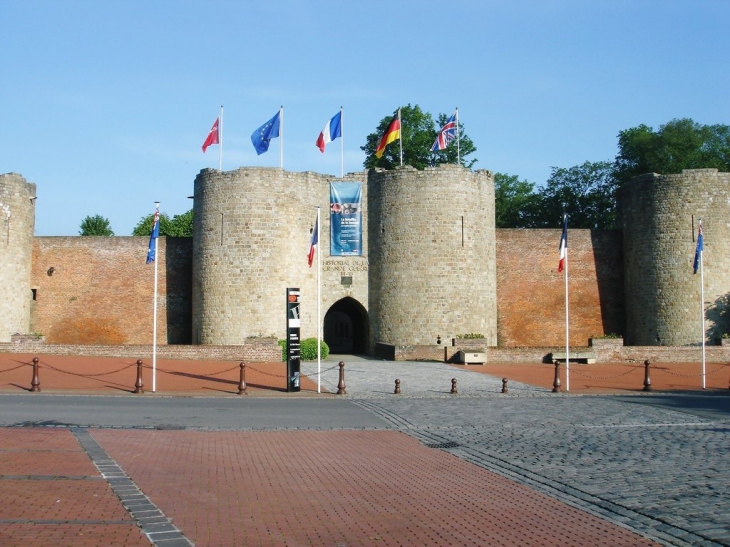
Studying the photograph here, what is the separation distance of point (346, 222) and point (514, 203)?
99.2 ft

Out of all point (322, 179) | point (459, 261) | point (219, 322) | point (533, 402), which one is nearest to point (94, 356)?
point (219, 322)

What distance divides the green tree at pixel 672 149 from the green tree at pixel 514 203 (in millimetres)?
6921

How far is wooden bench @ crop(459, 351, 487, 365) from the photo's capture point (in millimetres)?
33500

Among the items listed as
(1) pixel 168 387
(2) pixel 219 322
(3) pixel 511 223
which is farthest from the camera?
(3) pixel 511 223

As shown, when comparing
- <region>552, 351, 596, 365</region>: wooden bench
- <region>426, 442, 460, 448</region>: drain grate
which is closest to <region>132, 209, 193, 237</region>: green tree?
<region>552, 351, 596, 365</region>: wooden bench

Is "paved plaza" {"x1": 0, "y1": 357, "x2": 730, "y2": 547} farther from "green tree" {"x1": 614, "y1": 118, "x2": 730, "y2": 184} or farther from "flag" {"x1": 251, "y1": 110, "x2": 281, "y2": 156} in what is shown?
"green tree" {"x1": 614, "y1": 118, "x2": 730, "y2": 184}

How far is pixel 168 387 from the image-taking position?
24.1 m

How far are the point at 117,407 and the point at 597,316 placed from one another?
A: 30.1 meters

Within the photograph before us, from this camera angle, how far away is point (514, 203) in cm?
6744

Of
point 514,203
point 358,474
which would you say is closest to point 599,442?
point 358,474

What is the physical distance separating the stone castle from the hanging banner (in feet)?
1.02

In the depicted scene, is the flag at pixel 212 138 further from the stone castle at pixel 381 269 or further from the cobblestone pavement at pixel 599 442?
the cobblestone pavement at pixel 599 442

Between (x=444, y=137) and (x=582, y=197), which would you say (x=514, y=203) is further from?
(x=444, y=137)

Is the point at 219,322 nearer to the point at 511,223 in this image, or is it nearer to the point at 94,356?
the point at 94,356
